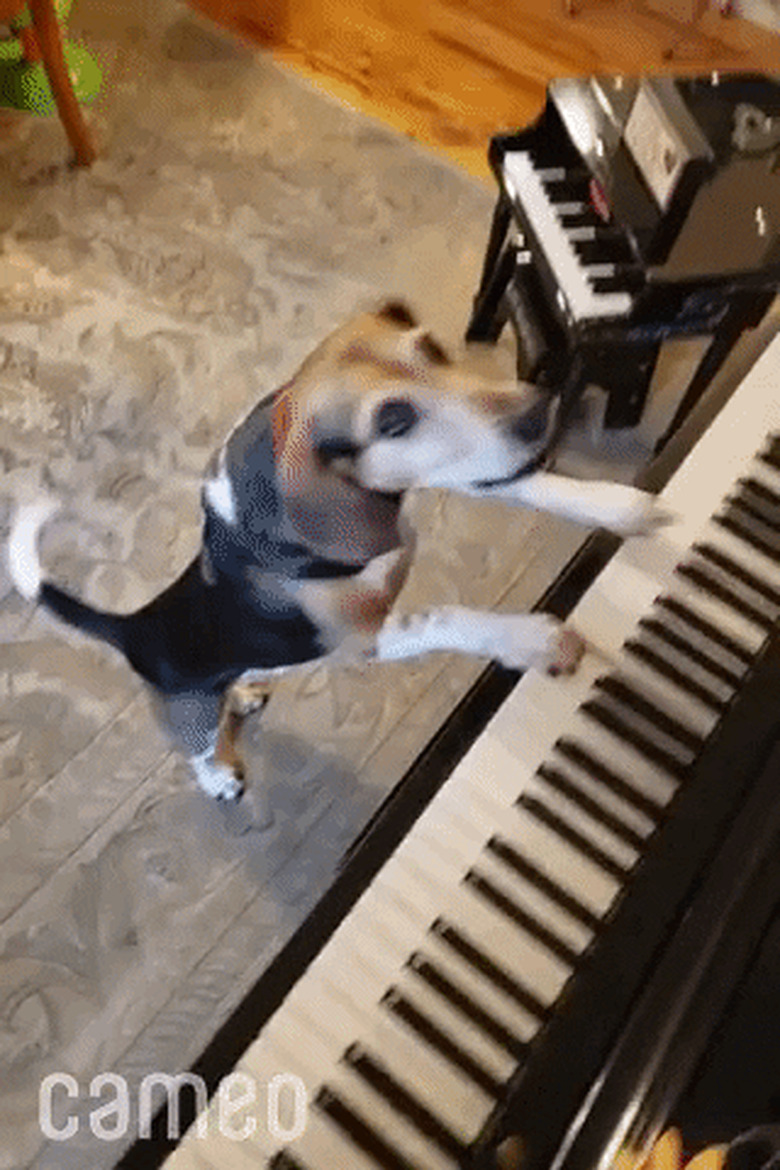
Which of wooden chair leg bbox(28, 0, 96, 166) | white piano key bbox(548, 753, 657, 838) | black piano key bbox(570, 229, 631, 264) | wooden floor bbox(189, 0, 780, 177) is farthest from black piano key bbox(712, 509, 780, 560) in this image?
wooden chair leg bbox(28, 0, 96, 166)

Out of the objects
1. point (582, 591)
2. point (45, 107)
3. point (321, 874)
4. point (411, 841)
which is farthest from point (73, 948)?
point (45, 107)

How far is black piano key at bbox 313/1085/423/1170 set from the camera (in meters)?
0.96

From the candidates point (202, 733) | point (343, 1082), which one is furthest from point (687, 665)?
point (202, 733)

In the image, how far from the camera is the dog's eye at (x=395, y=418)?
99 centimetres

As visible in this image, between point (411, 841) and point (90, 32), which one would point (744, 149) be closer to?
point (411, 841)

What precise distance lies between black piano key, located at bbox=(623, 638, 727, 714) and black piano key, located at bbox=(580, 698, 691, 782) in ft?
0.25

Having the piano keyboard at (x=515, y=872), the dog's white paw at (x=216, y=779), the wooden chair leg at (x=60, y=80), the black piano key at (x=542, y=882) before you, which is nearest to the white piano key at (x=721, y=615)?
the piano keyboard at (x=515, y=872)

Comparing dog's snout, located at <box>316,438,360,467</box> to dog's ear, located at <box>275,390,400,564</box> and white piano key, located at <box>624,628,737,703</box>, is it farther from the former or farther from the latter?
white piano key, located at <box>624,628,737,703</box>

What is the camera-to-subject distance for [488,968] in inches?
40.8

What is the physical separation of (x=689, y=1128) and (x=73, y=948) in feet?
3.85

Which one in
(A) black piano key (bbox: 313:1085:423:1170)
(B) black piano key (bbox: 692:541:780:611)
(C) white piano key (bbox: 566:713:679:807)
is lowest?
(A) black piano key (bbox: 313:1085:423:1170)

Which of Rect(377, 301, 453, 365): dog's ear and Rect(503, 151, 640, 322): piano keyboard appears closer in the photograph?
Rect(377, 301, 453, 365): dog's ear

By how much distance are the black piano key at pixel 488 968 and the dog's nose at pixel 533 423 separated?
1.54 ft

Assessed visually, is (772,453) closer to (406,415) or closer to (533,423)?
(533,423)
